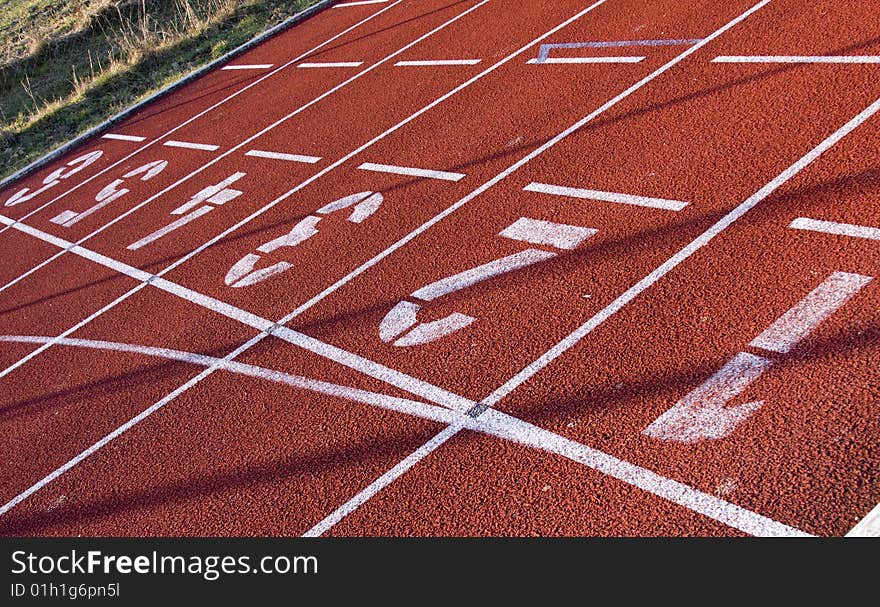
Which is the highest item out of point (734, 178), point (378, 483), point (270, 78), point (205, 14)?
point (205, 14)

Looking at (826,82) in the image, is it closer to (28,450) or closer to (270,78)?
(28,450)

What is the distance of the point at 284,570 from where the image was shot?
4926mm

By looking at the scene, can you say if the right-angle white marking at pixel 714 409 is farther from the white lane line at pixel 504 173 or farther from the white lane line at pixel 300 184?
the white lane line at pixel 300 184

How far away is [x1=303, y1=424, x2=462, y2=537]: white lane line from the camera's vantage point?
5496 mm

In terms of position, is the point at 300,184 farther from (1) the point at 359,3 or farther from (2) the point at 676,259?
(1) the point at 359,3

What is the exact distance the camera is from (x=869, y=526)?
12.6 feet

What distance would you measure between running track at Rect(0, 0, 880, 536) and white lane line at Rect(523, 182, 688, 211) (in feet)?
0.09

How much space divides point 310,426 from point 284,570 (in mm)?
1637

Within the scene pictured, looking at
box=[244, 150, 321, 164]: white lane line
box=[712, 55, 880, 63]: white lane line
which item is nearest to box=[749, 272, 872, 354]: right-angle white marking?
box=[712, 55, 880, 63]: white lane line

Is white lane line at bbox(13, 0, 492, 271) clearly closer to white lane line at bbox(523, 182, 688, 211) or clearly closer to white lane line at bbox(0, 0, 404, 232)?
white lane line at bbox(0, 0, 404, 232)

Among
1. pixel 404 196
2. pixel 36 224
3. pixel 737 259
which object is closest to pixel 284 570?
pixel 737 259

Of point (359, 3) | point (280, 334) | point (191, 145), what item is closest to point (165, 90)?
point (359, 3)

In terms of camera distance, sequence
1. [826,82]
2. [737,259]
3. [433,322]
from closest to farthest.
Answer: [737,259] < [433,322] < [826,82]

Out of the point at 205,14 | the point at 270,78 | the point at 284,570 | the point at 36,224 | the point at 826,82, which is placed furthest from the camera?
the point at 205,14
